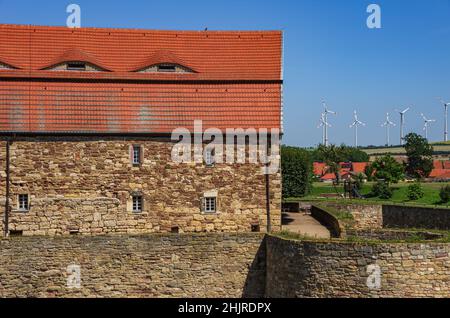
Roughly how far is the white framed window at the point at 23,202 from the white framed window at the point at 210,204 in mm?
7682

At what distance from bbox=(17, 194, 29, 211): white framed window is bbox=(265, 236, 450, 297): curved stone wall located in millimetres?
13550

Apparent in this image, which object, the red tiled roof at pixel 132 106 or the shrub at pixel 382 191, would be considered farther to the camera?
the shrub at pixel 382 191

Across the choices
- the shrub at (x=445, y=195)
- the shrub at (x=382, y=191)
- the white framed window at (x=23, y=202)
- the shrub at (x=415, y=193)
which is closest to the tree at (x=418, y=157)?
the shrub at (x=382, y=191)

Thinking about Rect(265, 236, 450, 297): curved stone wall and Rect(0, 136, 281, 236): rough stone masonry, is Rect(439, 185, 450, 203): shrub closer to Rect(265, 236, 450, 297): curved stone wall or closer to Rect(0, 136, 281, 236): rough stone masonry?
Rect(0, 136, 281, 236): rough stone masonry

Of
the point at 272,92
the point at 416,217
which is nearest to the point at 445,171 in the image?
the point at 416,217

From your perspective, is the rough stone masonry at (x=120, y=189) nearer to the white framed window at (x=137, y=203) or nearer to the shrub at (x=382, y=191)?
the white framed window at (x=137, y=203)

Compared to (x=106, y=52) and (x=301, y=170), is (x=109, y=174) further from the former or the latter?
(x=301, y=170)

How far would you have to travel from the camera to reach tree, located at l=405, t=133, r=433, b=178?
97.8m

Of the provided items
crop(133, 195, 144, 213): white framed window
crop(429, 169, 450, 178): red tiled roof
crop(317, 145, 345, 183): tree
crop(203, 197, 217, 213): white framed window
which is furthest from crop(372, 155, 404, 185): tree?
crop(133, 195, 144, 213): white framed window

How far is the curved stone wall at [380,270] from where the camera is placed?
20047 mm

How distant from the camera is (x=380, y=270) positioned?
20109 millimetres

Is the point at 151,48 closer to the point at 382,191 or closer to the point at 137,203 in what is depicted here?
the point at 137,203

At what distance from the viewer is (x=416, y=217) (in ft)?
134

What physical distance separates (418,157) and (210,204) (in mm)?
76210
